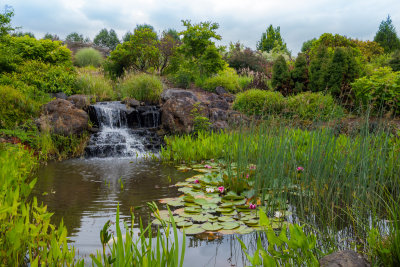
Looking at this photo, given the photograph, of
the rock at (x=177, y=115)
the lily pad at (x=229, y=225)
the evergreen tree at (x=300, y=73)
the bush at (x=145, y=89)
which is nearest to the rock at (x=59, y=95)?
the bush at (x=145, y=89)

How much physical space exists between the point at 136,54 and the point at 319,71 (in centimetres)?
828

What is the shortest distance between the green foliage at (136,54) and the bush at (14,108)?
21.1 ft

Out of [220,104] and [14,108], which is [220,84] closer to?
[220,104]

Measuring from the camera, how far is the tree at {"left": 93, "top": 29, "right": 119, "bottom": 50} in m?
39.0

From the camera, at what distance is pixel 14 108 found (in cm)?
778

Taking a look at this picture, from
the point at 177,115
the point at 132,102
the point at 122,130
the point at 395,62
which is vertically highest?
the point at 395,62

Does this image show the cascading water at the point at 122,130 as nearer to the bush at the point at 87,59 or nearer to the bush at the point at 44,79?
the bush at the point at 44,79

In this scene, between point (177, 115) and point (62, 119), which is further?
point (177, 115)

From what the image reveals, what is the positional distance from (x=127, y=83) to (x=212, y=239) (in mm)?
9564

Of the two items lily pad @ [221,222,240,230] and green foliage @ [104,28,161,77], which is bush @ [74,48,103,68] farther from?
lily pad @ [221,222,240,230]

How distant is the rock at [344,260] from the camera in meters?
1.39

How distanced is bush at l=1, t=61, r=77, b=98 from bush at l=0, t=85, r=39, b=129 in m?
2.03

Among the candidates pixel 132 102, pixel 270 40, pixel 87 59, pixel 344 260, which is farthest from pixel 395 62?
pixel 270 40

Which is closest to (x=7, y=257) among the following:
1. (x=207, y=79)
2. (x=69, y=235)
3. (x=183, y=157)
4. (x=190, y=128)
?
(x=69, y=235)
